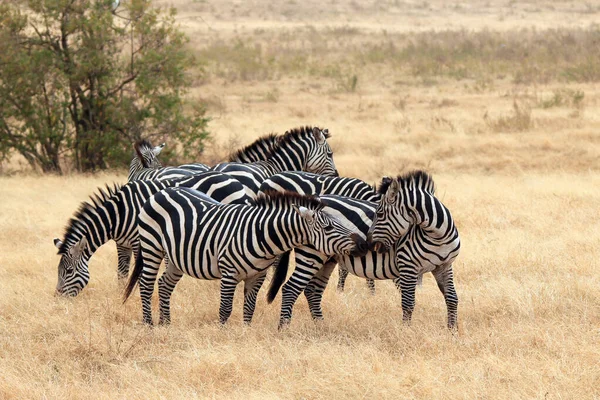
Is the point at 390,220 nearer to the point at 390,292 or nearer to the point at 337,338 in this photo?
the point at 337,338

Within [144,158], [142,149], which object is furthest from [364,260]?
[142,149]

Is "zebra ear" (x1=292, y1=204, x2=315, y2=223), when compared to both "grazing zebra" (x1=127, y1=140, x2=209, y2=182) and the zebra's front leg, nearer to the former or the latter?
the zebra's front leg

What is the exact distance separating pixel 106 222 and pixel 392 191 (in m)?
2.84

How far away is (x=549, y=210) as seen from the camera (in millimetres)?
10961

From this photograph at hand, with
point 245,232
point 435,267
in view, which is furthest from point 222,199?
point 435,267

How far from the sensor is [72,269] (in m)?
7.68

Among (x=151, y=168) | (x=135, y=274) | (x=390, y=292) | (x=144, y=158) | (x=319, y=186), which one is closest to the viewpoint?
(x=135, y=274)

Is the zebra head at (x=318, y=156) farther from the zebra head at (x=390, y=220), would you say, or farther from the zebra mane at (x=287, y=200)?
the zebra head at (x=390, y=220)

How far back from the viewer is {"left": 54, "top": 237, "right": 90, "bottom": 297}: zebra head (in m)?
7.65

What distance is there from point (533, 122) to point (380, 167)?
4367mm

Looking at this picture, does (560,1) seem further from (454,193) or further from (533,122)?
(454,193)

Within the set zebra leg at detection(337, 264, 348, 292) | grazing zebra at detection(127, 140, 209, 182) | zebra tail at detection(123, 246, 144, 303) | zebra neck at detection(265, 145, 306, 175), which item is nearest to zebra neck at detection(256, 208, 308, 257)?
zebra tail at detection(123, 246, 144, 303)

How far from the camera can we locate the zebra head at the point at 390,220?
255 inches

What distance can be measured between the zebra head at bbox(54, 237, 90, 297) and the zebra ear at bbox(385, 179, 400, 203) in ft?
9.60
